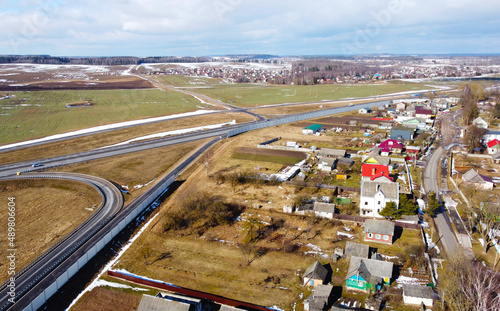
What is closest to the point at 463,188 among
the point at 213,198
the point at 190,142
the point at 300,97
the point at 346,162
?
the point at 346,162

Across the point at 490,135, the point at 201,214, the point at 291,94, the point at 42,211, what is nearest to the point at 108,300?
the point at 201,214

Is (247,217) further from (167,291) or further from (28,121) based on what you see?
(28,121)

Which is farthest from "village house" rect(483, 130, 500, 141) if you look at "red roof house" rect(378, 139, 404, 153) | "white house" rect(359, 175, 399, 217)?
"white house" rect(359, 175, 399, 217)

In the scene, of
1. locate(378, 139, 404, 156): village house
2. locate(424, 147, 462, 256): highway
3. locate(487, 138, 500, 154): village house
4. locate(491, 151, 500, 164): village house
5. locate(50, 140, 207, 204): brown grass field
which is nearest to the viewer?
locate(424, 147, 462, 256): highway

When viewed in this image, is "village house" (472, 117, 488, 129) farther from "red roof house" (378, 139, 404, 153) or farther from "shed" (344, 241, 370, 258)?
"shed" (344, 241, 370, 258)

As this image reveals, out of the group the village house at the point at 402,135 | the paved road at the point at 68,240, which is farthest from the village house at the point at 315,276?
the village house at the point at 402,135

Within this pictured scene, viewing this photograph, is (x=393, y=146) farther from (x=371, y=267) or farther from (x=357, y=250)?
(x=371, y=267)
